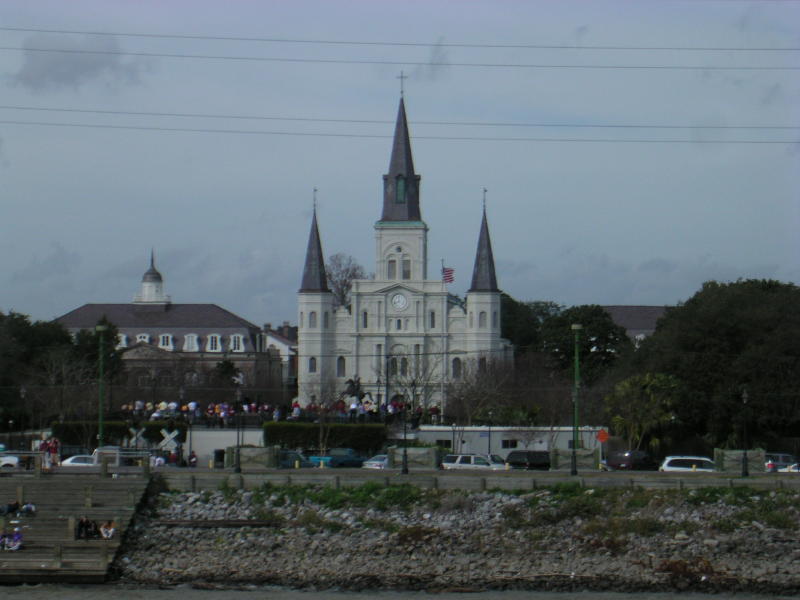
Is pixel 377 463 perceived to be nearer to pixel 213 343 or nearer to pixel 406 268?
pixel 406 268

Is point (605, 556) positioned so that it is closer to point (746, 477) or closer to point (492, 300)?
point (746, 477)

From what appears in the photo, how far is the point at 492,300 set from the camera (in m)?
121

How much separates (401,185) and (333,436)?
6422cm

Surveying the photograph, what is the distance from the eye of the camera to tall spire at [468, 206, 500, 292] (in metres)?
121

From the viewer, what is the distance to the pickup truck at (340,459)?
5300cm

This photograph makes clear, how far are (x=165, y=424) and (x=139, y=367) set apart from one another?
54.3 m

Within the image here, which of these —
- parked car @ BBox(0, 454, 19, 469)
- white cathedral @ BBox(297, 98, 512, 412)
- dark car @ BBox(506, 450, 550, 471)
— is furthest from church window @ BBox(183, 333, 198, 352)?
dark car @ BBox(506, 450, 550, 471)

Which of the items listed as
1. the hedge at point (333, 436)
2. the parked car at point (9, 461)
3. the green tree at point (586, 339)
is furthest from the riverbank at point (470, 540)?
the green tree at point (586, 339)

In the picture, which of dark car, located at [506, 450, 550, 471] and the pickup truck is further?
the pickup truck

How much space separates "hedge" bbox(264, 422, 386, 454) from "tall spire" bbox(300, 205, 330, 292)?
191ft

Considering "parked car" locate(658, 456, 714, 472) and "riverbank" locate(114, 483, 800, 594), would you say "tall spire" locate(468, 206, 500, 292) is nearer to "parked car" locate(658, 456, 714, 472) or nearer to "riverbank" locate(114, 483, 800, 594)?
"parked car" locate(658, 456, 714, 472)

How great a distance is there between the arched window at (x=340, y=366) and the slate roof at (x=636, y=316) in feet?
139

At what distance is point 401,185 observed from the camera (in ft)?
409

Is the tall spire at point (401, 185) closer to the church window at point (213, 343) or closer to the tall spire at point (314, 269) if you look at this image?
the tall spire at point (314, 269)
